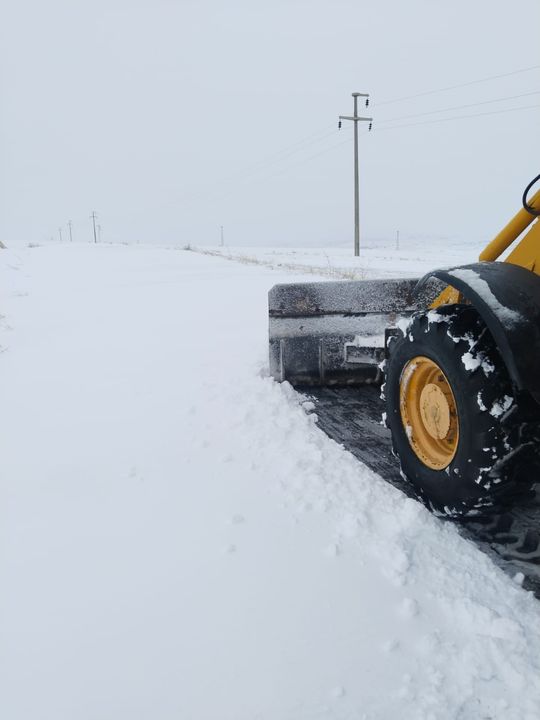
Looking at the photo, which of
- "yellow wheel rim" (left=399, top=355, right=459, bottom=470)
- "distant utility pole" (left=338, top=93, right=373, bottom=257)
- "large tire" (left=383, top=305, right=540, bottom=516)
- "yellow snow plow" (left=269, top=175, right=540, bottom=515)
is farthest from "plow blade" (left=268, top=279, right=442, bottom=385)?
"distant utility pole" (left=338, top=93, right=373, bottom=257)

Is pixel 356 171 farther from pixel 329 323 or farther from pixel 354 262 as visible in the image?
pixel 329 323

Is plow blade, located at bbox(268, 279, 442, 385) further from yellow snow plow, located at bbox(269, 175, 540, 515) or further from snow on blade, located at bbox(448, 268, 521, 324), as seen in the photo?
snow on blade, located at bbox(448, 268, 521, 324)

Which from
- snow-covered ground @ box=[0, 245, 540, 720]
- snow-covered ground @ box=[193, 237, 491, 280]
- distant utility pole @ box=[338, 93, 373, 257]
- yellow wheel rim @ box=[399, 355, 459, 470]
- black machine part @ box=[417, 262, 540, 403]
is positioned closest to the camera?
snow-covered ground @ box=[0, 245, 540, 720]

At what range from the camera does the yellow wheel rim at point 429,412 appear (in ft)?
7.02

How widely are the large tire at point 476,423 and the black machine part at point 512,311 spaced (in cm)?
9

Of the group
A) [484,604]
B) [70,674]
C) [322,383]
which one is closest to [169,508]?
[70,674]

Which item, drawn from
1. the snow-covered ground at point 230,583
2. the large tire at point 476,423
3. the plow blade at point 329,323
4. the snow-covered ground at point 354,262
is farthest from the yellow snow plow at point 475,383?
the snow-covered ground at point 354,262

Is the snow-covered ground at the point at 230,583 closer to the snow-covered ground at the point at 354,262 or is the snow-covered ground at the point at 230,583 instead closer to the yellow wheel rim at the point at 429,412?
the yellow wheel rim at the point at 429,412

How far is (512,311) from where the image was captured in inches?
73.7

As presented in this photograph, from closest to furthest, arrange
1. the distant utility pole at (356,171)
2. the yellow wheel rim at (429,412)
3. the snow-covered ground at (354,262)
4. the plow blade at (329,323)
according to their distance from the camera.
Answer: the yellow wheel rim at (429,412)
the plow blade at (329,323)
the snow-covered ground at (354,262)
the distant utility pole at (356,171)

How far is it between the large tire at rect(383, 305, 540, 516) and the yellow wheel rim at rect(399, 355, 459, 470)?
0.04 feet

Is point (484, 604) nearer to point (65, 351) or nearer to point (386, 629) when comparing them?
point (386, 629)

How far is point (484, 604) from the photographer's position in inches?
69.2

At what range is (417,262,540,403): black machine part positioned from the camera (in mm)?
1803
